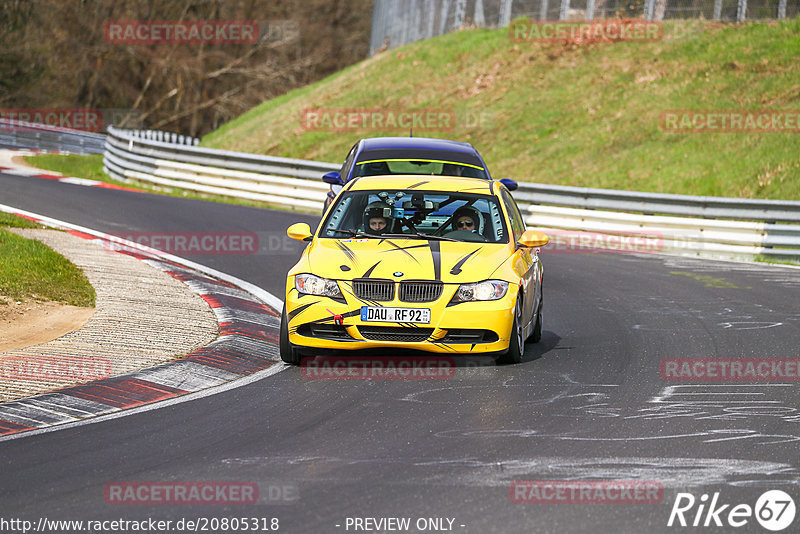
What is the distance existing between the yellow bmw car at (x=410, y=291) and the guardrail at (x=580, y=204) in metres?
10.6

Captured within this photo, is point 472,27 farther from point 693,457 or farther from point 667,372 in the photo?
point 693,457

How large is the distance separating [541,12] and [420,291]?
29.4 meters

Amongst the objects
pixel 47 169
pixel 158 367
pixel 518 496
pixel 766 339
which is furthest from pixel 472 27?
pixel 518 496

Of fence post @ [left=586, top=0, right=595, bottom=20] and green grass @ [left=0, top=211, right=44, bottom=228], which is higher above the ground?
fence post @ [left=586, top=0, right=595, bottom=20]

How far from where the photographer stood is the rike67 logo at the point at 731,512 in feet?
17.9

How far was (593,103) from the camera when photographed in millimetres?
32719

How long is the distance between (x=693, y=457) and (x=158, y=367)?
436 cm

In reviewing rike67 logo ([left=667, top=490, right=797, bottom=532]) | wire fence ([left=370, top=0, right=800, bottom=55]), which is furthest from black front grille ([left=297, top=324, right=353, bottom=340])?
wire fence ([left=370, top=0, right=800, bottom=55])

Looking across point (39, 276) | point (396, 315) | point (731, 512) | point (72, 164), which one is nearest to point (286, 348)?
point (396, 315)

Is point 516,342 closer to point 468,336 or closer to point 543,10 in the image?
point 468,336

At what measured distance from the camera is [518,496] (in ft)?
19.1

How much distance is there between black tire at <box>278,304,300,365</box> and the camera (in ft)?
31.1

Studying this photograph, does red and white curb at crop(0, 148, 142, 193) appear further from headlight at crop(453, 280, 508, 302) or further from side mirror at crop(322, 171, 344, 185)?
headlight at crop(453, 280, 508, 302)

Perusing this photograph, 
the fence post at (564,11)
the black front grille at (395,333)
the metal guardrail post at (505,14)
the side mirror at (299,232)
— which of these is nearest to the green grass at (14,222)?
the side mirror at (299,232)
